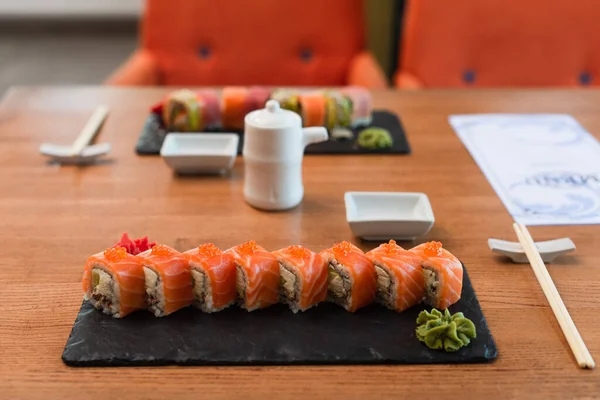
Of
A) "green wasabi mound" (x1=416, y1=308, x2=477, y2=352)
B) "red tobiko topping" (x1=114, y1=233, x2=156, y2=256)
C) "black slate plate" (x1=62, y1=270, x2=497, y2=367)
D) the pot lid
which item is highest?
the pot lid

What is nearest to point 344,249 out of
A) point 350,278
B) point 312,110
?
point 350,278

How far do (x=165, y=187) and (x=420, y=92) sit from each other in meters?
0.92

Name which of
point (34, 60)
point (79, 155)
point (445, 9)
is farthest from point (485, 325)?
point (34, 60)

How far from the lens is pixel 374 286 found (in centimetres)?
97

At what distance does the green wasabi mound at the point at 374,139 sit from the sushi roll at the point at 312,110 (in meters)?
0.11

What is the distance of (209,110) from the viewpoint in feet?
5.22

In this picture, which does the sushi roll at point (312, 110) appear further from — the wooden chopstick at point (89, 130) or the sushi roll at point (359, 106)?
the wooden chopstick at point (89, 130)

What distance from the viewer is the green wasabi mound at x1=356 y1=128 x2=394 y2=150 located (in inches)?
60.6

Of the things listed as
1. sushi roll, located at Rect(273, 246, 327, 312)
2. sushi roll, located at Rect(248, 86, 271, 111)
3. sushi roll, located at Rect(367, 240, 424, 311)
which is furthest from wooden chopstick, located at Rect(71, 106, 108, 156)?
sushi roll, located at Rect(367, 240, 424, 311)

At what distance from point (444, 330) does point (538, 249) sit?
32 cm

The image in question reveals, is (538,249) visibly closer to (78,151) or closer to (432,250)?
(432,250)

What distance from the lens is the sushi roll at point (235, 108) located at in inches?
62.9

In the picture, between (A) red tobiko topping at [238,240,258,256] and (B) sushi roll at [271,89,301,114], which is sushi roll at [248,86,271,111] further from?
(A) red tobiko topping at [238,240,258,256]

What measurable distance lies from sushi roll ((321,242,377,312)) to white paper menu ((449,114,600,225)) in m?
0.42
